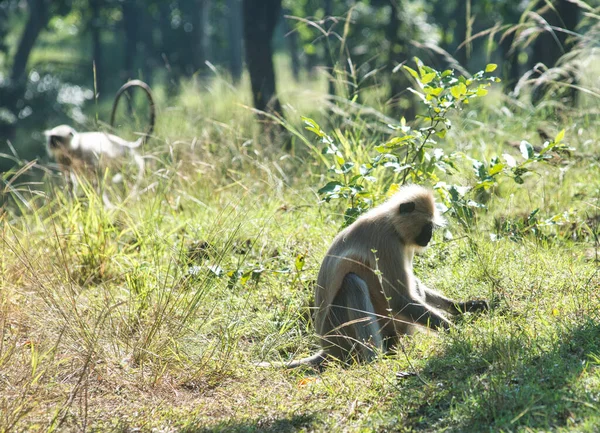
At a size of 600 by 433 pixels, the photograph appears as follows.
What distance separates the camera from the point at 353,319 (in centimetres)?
395

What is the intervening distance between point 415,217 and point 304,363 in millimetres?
973

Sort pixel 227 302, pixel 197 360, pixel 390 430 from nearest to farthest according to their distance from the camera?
1. pixel 390 430
2. pixel 197 360
3. pixel 227 302

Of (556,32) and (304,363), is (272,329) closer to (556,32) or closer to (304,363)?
(304,363)

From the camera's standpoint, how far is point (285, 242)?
16.7ft

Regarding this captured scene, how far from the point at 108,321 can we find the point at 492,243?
2.33m

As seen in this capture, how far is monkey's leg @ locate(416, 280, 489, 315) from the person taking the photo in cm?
404

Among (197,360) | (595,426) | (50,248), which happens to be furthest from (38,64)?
(595,426)

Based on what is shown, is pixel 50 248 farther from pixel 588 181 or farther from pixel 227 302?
pixel 588 181

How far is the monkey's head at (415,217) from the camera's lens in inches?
158

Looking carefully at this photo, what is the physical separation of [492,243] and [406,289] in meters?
0.89

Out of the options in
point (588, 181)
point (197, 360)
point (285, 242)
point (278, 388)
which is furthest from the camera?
point (588, 181)

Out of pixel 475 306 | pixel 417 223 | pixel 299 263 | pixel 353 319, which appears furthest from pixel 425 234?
pixel 299 263

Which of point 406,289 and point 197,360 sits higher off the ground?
point 406,289

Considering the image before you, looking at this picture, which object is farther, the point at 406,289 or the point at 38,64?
the point at 38,64
